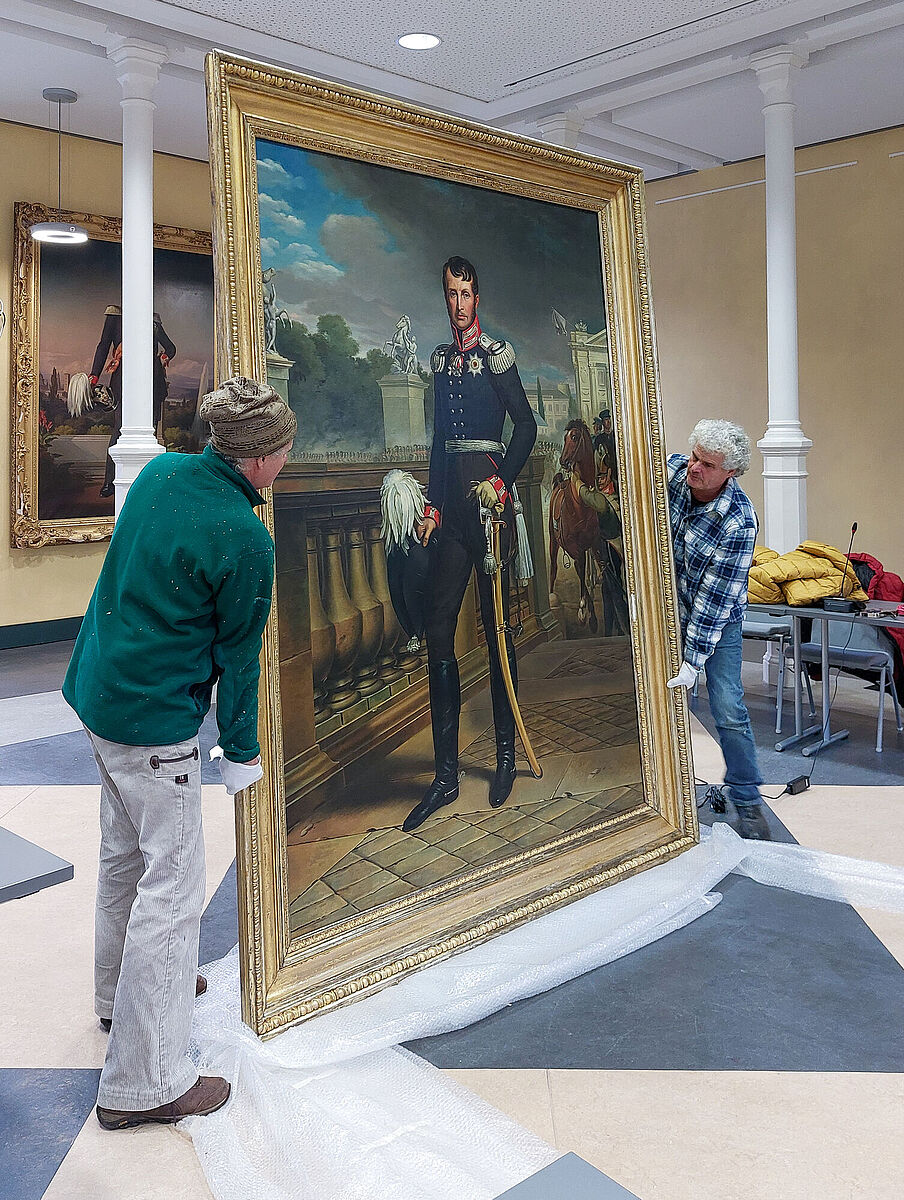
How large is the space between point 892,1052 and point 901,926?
2.42 ft

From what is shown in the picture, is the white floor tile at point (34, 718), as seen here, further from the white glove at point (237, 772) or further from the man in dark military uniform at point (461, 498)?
the white glove at point (237, 772)

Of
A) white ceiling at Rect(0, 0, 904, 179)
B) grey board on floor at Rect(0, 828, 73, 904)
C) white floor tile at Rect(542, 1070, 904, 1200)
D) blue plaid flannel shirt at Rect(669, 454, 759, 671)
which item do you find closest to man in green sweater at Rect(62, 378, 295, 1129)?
grey board on floor at Rect(0, 828, 73, 904)

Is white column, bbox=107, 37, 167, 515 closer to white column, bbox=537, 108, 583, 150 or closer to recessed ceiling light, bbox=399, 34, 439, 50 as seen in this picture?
recessed ceiling light, bbox=399, 34, 439, 50

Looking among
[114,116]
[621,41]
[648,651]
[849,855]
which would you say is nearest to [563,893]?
[648,651]

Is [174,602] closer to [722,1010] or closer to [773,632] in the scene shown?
[722,1010]

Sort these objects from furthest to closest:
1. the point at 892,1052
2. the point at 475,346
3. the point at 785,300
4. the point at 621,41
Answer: the point at 785,300 < the point at 621,41 < the point at 475,346 < the point at 892,1052

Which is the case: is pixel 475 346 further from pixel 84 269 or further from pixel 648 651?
pixel 84 269

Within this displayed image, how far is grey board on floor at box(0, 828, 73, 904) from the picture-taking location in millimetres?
1889

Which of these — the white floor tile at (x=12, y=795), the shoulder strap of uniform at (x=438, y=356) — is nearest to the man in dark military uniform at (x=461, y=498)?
the shoulder strap of uniform at (x=438, y=356)

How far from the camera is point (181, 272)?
28.6 feet

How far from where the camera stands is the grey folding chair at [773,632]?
5.35m

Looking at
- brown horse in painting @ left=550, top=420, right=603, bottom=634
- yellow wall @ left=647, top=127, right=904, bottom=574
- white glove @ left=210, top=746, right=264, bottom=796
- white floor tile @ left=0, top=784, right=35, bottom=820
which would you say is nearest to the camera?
white glove @ left=210, top=746, right=264, bottom=796

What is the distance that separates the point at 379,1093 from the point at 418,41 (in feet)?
17.3

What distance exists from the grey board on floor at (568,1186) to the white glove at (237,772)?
1.19 m
